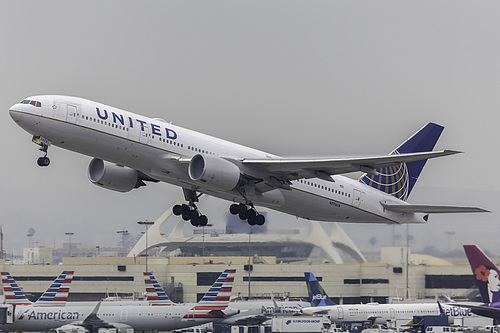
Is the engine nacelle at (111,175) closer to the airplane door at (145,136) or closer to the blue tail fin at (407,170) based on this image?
the airplane door at (145,136)

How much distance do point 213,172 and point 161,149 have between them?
7.57ft

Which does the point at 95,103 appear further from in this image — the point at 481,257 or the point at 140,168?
the point at 481,257

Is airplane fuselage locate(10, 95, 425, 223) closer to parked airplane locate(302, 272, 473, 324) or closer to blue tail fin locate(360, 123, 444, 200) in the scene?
blue tail fin locate(360, 123, 444, 200)

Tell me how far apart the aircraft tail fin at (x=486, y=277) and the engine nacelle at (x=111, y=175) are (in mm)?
19405

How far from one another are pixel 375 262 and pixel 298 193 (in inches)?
1492

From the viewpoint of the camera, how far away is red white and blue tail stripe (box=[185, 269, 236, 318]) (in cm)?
4966

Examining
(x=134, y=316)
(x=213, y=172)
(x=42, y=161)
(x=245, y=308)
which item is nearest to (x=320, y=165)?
(x=213, y=172)

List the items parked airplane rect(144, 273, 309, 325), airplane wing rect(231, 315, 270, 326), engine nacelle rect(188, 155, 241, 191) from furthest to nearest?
parked airplane rect(144, 273, 309, 325) < airplane wing rect(231, 315, 270, 326) < engine nacelle rect(188, 155, 241, 191)

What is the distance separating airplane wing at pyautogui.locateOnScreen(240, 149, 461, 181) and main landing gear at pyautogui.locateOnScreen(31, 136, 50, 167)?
813cm

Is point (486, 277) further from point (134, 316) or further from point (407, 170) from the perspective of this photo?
point (134, 316)

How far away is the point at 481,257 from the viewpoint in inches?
1763

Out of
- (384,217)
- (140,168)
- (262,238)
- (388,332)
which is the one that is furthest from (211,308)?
(262,238)

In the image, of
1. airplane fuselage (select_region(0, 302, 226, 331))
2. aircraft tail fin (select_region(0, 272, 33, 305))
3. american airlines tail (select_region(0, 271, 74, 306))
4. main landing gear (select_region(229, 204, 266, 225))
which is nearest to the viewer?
main landing gear (select_region(229, 204, 266, 225))

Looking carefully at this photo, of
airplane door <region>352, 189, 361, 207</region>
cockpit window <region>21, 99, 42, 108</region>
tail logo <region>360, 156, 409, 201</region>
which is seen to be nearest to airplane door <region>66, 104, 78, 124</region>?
cockpit window <region>21, 99, 42, 108</region>
